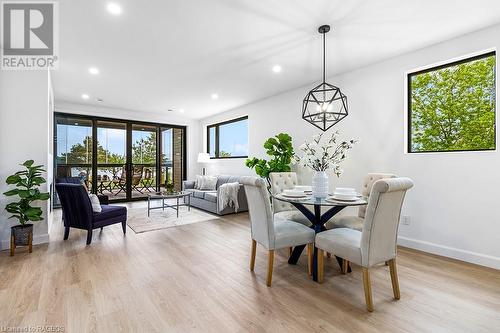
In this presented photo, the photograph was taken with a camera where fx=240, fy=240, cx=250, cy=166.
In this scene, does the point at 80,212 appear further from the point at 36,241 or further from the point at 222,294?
the point at 222,294

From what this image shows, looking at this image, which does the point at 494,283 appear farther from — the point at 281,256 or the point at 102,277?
the point at 102,277

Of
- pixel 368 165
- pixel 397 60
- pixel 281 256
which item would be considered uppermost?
pixel 397 60

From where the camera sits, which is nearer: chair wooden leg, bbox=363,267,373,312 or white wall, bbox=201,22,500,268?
chair wooden leg, bbox=363,267,373,312

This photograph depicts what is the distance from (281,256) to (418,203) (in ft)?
6.62

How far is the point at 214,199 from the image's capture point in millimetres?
5422

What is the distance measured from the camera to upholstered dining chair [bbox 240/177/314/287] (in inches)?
91.0

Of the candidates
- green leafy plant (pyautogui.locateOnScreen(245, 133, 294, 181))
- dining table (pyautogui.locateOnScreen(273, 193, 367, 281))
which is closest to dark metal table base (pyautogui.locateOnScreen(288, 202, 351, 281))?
dining table (pyautogui.locateOnScreen(273, 193, 367, 281))

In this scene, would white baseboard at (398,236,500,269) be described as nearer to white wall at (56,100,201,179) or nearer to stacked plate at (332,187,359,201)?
stacked plate at (332,187,359,201)

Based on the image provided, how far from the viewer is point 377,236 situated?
1.95 meters

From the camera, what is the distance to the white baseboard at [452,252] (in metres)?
2.72

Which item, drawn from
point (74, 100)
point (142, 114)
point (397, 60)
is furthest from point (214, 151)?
point (397, 60)

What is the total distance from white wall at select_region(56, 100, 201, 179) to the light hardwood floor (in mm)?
4211

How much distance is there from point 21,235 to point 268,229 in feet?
10.6

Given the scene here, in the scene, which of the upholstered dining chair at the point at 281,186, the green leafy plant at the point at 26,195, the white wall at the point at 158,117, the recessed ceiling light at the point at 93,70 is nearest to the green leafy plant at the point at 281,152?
the upholstered dining chair at the point at 281,186
